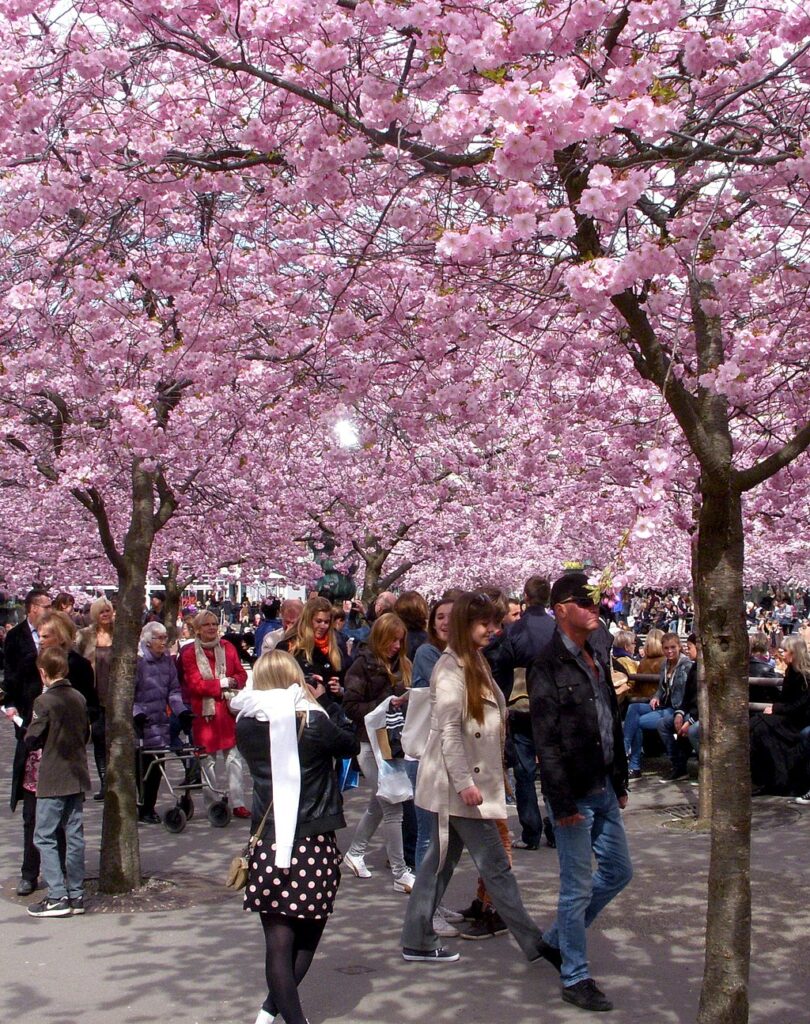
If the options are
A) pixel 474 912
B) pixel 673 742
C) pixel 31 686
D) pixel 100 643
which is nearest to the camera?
pixel 474 912

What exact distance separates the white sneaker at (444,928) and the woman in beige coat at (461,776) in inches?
17.3

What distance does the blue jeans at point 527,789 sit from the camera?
31.8ft

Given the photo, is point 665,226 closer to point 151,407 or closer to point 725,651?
point 725,651

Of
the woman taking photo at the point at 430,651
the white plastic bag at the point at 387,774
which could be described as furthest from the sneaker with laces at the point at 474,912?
the white plastic bag at the point at 387,774

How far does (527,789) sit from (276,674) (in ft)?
14.8

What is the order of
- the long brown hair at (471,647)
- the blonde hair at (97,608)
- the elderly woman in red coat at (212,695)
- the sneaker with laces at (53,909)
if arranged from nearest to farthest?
the long brown hair at (471,647)
the sneaker with laces at (53,909)
the elderly woman in red coat at (212,695)
the blonde hair at (97,608)

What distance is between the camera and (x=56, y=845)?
8.06m

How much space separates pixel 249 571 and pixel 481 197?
26063mm

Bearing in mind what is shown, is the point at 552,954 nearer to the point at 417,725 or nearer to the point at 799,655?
the point at 417,725

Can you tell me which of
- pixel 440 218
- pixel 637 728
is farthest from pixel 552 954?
pixel 637 728

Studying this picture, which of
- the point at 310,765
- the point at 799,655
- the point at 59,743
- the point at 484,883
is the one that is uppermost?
the point at 799,655

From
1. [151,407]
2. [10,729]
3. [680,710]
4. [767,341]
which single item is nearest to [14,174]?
[151,407]

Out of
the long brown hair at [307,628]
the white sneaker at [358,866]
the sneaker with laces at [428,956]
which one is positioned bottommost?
the sneaker with laces at [428,956]

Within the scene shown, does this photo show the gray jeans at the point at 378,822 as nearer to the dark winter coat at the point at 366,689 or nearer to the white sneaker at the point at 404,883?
the white sneaker at the point at 404,883
